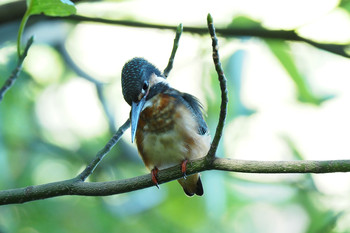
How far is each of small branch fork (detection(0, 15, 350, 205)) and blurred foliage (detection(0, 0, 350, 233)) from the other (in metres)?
→ 1.97

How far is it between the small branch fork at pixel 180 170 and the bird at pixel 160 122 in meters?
0.38

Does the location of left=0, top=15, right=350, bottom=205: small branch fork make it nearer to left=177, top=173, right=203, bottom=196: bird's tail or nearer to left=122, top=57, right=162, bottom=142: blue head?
left=122, top=57, right=162, bottom=142: blue head

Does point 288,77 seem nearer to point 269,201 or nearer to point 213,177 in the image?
point 213,177

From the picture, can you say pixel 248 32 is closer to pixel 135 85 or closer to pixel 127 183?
pixel 135 85

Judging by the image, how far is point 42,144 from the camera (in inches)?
212

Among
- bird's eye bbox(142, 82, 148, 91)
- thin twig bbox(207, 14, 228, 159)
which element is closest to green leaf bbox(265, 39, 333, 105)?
bird's eye bbox(142, 82, 148, 91)

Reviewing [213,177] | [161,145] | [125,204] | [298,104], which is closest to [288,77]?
[298,104]

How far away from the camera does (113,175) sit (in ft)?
16.4

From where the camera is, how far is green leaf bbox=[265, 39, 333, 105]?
4.11 m

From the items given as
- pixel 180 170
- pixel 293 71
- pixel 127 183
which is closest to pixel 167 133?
pixel 180 170

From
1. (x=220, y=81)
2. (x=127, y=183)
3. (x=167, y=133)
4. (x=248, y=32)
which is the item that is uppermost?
(x=220, y=81)

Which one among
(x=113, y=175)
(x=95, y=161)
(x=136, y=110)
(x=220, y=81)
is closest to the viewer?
(x=220, y=81)

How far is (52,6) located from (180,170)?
112 cm

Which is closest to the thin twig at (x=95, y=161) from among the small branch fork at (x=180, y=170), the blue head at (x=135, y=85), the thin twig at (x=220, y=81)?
the small branch fork at (x=180, y=170)
